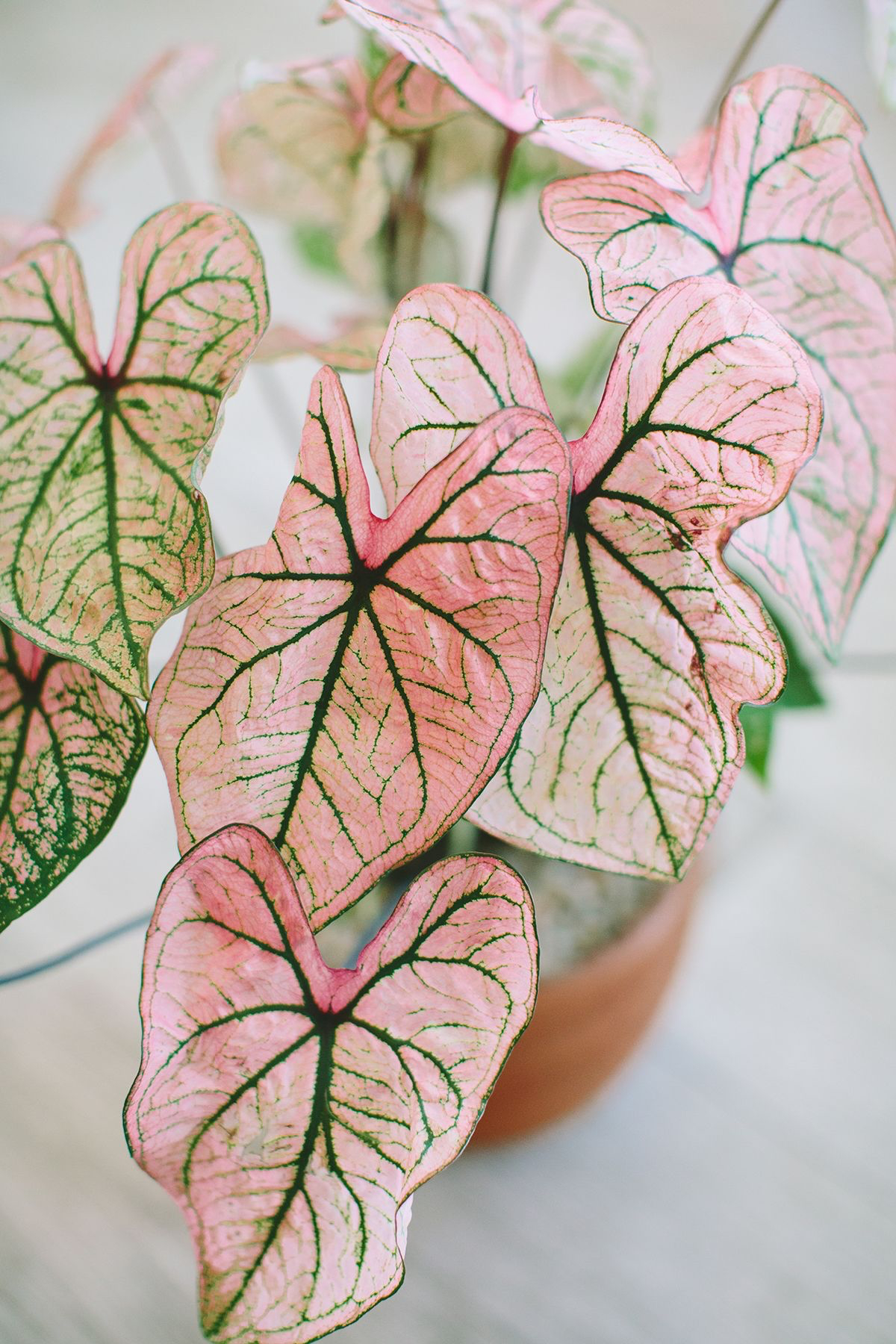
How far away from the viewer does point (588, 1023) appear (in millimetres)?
677

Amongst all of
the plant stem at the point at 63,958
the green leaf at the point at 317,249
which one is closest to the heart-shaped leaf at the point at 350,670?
the plant stem at the point at 63,958

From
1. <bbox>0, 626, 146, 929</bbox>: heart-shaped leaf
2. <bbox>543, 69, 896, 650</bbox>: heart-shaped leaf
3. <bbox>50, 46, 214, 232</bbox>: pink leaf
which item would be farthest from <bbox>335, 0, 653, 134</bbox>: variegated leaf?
<bbox>0, 626, 146, 929</bbox>: heart-shaped leaf

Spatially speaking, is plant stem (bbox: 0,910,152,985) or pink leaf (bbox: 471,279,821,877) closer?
pink leaf (bbox: 471,279,821,877)

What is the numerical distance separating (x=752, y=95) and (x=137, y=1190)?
2.78 feet

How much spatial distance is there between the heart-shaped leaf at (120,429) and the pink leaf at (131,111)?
11.9 inches

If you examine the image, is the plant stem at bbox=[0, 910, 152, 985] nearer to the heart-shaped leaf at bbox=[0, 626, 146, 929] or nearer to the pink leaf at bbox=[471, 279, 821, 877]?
the heart-shaped leaf at bbox=[0, 626, 146, 929]

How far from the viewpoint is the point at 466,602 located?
0.36 m

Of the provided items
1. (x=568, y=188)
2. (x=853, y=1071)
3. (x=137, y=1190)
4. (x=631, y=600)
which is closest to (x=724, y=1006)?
(x=853, y=1071)

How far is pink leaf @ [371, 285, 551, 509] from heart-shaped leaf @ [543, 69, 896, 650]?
4.3 inches

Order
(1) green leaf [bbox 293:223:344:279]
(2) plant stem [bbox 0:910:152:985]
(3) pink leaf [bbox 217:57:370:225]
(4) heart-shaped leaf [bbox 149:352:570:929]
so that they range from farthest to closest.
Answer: (1) green leaf [bbox 293:223:344:279] < (3) pink leaf [bbox 217:57:370:225] < (2) plant stem [bbox 0:910:152:985] < (4) heart-shaped leaf [bbox 149:352:570:929]

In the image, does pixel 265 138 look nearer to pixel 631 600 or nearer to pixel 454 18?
pixel 454 18

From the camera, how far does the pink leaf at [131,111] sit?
678 millimetres

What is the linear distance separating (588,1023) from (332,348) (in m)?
0.49

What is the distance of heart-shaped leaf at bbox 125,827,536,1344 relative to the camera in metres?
0.35
